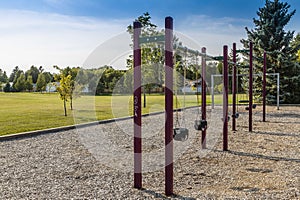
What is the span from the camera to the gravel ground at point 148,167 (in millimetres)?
3154

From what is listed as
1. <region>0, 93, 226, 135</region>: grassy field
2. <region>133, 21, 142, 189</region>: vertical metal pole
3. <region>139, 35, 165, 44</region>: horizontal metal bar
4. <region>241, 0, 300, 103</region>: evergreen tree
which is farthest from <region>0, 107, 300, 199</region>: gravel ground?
<region>241, 0, 300, 103</region>: evergreen tree

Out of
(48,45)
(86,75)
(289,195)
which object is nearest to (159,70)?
(48,45)

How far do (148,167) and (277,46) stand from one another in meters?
16.0

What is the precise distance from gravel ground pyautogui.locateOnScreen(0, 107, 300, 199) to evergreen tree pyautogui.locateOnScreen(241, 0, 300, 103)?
1174cm

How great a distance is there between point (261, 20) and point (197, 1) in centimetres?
1023

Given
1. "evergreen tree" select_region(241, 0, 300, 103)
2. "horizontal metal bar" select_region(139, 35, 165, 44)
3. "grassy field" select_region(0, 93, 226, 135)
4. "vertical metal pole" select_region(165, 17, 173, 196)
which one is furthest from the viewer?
"evergreen tree" select_region(241, 0, 300, 103)

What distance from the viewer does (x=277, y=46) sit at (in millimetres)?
17469

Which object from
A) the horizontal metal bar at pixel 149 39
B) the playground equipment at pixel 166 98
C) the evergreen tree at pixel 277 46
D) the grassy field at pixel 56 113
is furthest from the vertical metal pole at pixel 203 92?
the evergreen tree at pixel 277 46

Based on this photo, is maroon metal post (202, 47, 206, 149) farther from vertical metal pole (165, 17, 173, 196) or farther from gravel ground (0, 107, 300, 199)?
vertical metal pole (165, 17, 173, 196)

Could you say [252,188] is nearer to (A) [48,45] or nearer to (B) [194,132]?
(B) [194,132]

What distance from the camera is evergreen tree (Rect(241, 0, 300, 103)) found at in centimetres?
1734

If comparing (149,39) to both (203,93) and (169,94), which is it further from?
(203,93)

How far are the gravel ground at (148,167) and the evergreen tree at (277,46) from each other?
11735mm

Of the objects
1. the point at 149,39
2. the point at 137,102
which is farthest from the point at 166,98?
the point at 149,39
